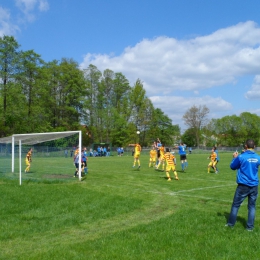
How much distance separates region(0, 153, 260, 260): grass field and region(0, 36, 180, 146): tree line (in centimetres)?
3711

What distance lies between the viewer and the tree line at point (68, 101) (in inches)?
1853

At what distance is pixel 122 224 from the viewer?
8.09 metres

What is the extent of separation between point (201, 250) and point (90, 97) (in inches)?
2452

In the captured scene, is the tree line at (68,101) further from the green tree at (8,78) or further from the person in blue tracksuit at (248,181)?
the person in blue tracksuit at (248,181)

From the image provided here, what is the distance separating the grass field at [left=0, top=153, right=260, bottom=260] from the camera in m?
5.93

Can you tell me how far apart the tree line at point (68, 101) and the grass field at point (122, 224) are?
3711 cm

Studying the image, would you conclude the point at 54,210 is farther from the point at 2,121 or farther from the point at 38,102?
the point at 38,102

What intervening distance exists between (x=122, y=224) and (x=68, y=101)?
53.9 meters

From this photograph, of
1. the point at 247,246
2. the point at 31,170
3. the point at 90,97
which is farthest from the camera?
the point at 90,97

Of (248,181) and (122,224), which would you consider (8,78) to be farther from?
(248,181)

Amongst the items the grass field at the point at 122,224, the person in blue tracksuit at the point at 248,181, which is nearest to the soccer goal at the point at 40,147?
the grass field at the point at 122,224

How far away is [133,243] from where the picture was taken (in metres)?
6.34

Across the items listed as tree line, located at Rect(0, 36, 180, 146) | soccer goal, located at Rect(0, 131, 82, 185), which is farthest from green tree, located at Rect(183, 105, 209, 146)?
soccer goal, located at Rect(0, 131, 82, 185)

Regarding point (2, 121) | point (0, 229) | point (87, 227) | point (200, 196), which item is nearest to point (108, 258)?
point (87, 227)
